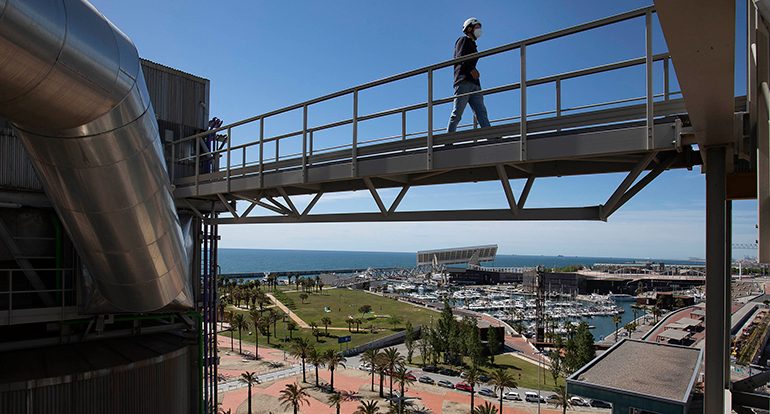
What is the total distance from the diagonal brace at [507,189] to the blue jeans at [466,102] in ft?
4.44

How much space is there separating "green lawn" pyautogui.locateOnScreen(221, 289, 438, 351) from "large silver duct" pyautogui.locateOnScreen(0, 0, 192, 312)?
43321 mm

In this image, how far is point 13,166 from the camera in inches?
445

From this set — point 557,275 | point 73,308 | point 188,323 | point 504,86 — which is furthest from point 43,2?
point 557,275

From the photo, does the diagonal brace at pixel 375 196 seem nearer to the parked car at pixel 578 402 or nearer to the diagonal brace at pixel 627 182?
→ the diagonal brace at pixel 627 182

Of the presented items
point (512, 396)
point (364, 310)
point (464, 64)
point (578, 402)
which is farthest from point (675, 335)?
point (464, 64)

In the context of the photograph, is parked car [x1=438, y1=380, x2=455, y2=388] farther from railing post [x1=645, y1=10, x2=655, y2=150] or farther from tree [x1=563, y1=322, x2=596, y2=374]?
railing post [x1=645, y1=10, x2=655, y2=150]

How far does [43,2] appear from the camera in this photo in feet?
12.5

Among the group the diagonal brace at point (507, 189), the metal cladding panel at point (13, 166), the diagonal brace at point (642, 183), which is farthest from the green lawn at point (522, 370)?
the metal cladding panel at point (13, 166)

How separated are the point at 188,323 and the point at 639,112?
13.0 metres

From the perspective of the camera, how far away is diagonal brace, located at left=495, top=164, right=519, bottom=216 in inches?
252

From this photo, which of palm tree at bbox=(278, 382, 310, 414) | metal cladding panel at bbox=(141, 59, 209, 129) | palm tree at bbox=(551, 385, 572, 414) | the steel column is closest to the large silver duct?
the steel column

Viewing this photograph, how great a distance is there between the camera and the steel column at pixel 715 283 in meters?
4.67

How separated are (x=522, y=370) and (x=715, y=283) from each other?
42308 mm

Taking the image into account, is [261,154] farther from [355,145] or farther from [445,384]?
[445,384]
